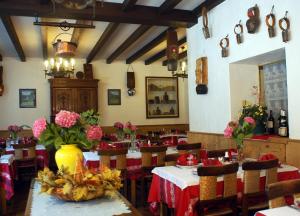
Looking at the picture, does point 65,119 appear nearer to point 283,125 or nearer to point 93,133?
point 93,133

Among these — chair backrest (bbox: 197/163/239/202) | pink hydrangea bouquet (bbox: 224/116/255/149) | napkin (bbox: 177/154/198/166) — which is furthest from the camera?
pink hydrangea bouquet (bbox: 224/116/255/149)

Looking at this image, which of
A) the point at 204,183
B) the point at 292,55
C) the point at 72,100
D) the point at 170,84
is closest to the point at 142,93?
the point at 170,84

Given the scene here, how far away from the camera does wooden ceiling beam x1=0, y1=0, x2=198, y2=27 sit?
13.8 feet

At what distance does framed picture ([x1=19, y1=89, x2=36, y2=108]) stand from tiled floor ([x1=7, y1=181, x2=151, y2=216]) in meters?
2.66

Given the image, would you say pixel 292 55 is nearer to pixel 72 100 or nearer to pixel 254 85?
pixel 254 85

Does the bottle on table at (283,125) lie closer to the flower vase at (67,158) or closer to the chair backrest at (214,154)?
the chair backrest at (214,154)

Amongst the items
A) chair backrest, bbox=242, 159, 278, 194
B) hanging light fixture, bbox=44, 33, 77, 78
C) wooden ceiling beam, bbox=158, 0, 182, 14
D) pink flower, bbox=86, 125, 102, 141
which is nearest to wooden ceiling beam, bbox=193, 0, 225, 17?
wooden ceiling beam, bbox=158, 0, 182, 14

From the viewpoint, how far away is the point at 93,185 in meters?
1.67

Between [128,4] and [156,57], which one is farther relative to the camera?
[156,57]

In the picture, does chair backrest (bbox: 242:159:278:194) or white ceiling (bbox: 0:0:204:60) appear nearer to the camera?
chair backrest (bbox: 242:159:278:194)

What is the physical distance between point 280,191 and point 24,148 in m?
4.45

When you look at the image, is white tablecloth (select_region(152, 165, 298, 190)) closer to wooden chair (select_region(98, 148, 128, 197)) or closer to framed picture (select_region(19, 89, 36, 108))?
wooden chair (select_region(98, 148, 128, 197))

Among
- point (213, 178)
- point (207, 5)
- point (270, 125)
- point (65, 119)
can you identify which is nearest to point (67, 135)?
point (65, 119)

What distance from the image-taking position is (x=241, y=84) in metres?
4.36
